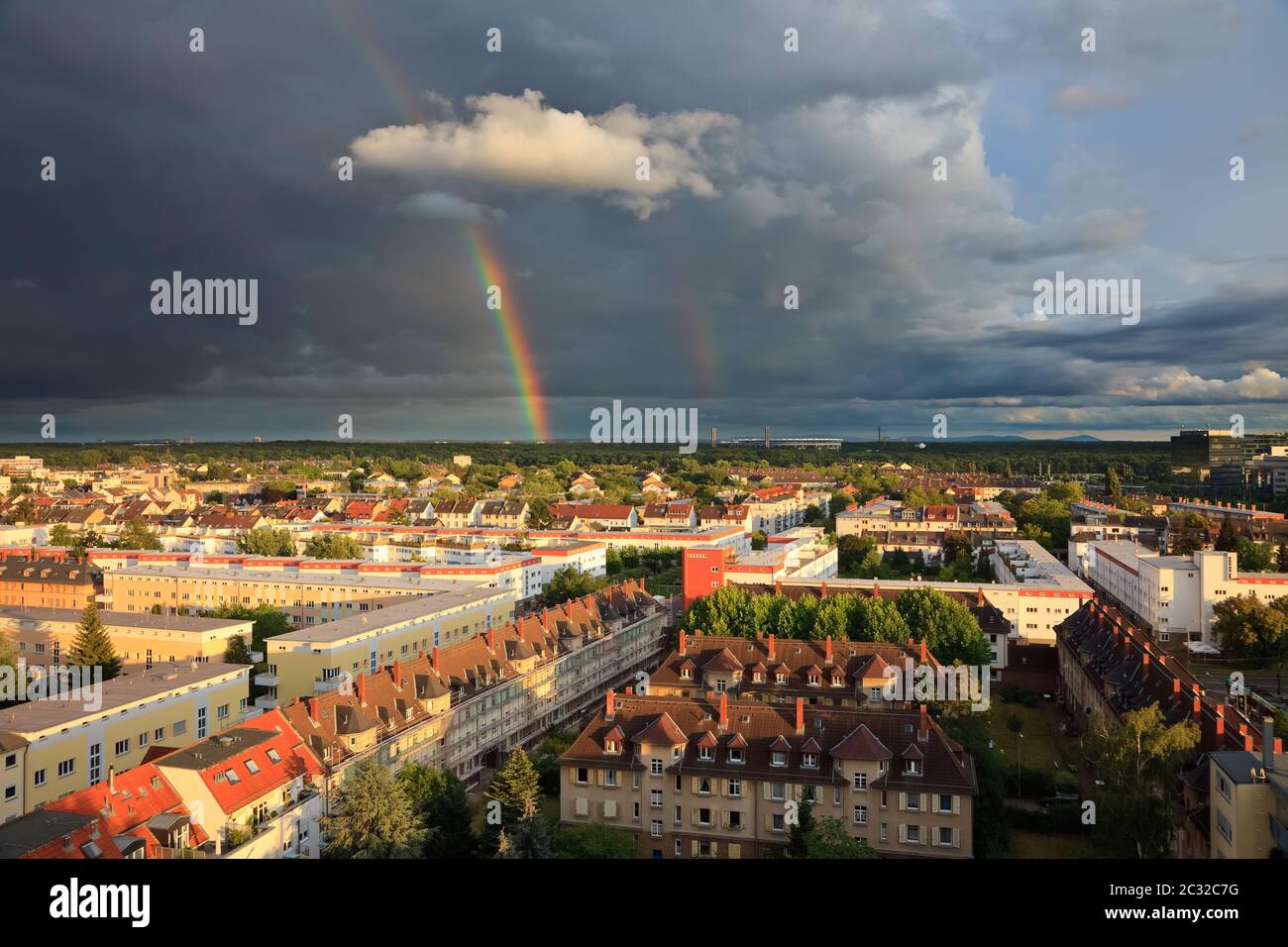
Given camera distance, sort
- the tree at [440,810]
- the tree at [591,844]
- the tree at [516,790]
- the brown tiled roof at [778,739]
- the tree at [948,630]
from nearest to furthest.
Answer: the tree at [591,844], the tree at [440,810], the tree at [516,790], the brown tiled roof at [778,739], the tree at [948,630]

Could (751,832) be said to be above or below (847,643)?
below

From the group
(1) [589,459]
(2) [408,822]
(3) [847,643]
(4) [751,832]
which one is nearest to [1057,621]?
(3) [847,643]

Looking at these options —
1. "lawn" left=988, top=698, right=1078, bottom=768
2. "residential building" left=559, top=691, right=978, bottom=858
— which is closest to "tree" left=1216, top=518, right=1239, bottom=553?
"lawn" left=988, top=698, right=1078, bottom=768

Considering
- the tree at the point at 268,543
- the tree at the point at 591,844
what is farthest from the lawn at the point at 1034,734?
the tree at the point at 268,543

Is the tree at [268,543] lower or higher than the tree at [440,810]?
higher

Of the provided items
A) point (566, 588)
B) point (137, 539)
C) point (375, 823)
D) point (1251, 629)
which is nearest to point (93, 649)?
point (566, 588)

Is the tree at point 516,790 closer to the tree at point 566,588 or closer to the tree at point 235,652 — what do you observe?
the tree at point 235,652
